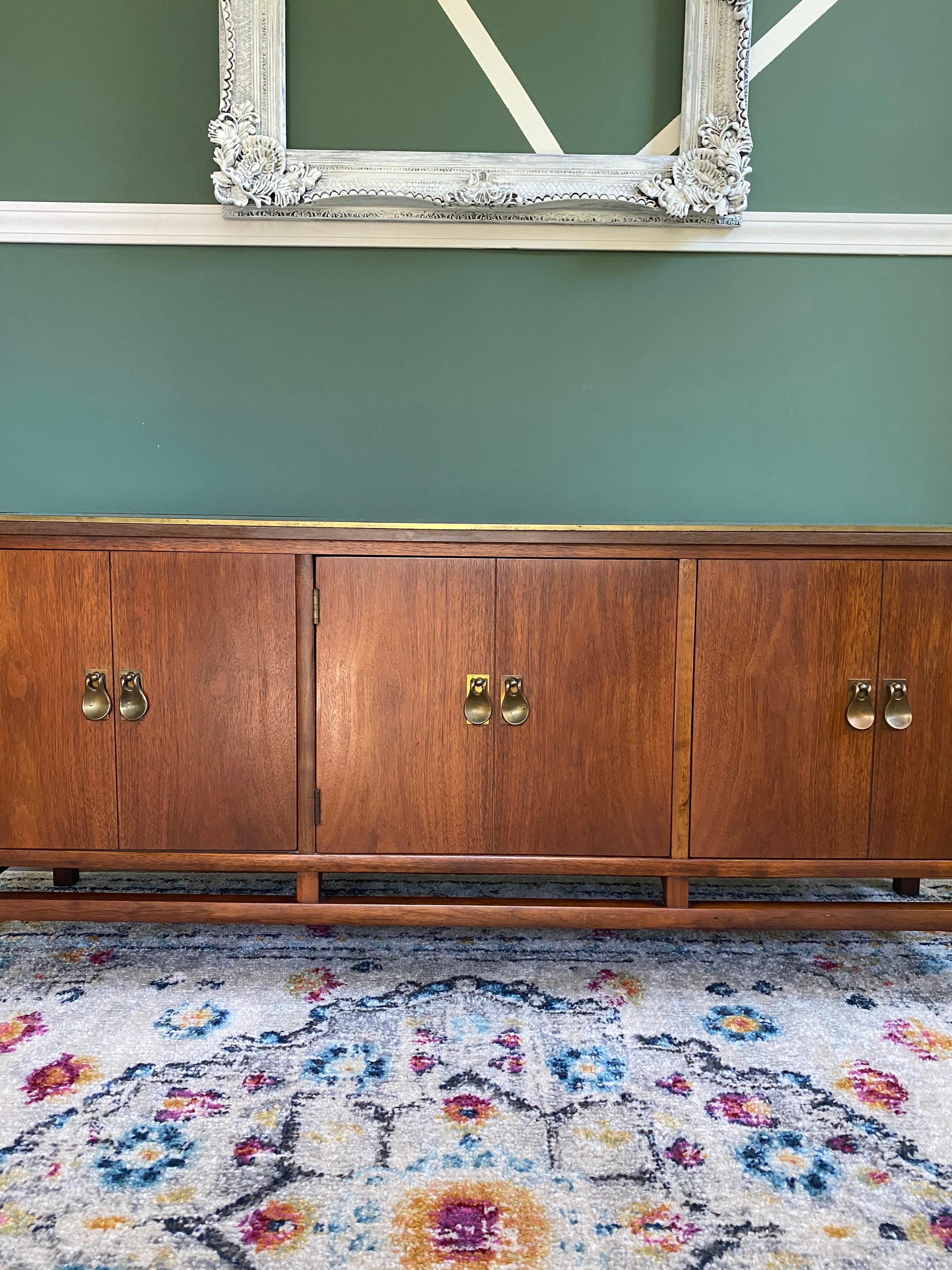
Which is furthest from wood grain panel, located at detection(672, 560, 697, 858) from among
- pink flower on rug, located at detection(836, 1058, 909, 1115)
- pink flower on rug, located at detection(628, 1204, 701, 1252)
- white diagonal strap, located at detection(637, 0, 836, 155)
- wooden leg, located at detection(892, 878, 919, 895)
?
white diagonal strap, located at detection(637, 0, 836, 155)

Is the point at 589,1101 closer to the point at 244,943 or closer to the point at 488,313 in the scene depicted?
the point at 244,943

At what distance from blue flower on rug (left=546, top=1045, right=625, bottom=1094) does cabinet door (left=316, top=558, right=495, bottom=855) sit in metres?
0.28

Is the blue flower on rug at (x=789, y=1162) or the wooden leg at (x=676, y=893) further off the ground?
the wooden leg at (x=676, y=893)

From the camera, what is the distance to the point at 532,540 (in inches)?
41.4

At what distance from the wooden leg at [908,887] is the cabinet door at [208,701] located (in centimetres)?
110

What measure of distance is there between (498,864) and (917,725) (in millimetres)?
620

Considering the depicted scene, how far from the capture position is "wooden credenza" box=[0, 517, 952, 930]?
1.06 m

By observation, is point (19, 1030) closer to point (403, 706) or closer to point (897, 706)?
point (403, 706)

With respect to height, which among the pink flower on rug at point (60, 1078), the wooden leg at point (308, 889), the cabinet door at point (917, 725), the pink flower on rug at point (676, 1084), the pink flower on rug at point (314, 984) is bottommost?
the pink flower on rug at point (314, 984)

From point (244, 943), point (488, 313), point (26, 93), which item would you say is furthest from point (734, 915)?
point (26, 93)

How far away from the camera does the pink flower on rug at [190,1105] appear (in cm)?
82

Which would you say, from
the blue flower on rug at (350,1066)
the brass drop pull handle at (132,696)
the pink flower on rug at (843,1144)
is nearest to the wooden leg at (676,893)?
the pink flower on rug at (843,1144)

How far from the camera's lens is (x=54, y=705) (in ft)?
3.54

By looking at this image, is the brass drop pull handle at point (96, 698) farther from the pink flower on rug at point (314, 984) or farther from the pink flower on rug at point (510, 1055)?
the pink flower on rug at point (510, 1055)
